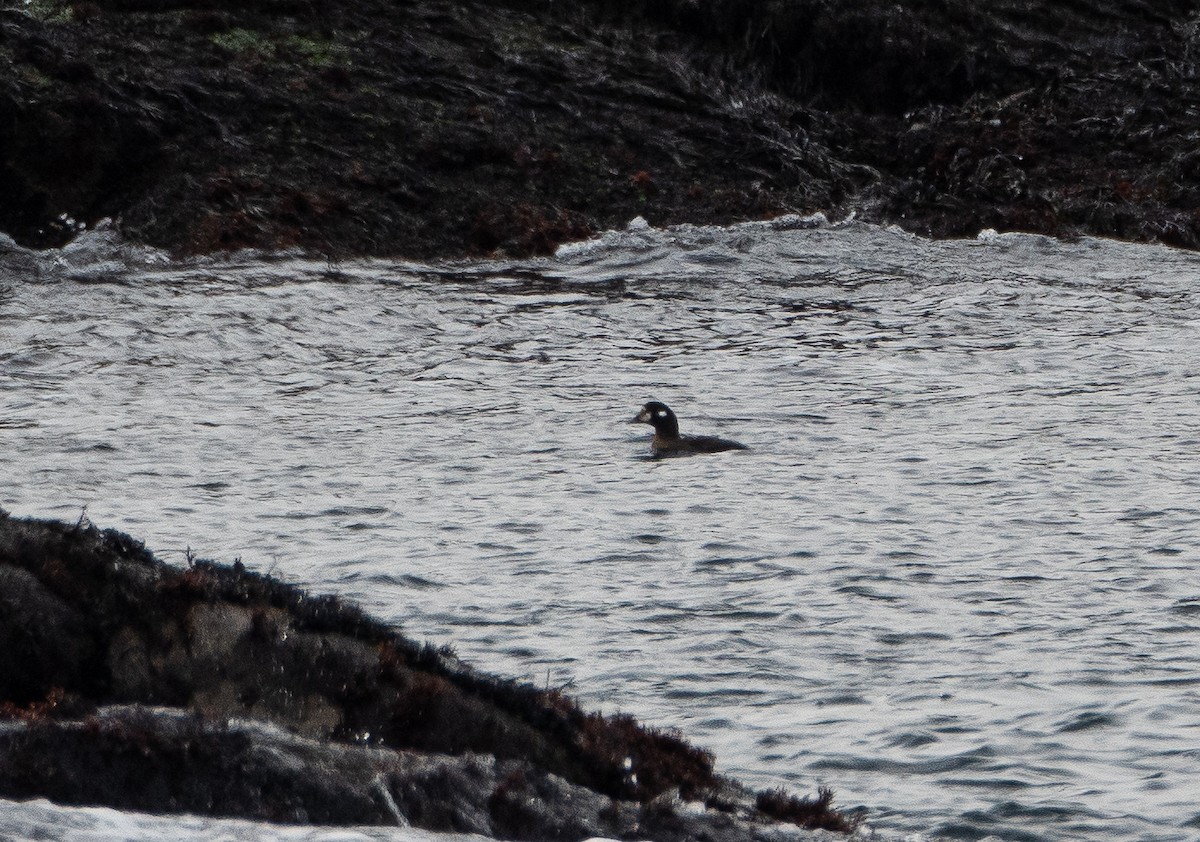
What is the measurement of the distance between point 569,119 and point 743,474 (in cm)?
1375

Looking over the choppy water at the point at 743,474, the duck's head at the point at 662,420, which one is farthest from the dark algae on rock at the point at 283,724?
the duck's head at the point at 662,420

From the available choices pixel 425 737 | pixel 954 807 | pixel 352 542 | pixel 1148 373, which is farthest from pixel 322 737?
pixel 1148 373

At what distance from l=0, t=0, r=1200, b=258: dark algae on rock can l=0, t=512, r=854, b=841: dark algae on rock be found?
17.1 m

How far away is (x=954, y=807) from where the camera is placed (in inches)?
307

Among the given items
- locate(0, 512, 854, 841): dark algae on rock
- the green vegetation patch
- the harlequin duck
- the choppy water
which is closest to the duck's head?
the harlequin duck

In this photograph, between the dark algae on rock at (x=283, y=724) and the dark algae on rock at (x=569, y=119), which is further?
the dark algae on rock at (x=569, y=119)

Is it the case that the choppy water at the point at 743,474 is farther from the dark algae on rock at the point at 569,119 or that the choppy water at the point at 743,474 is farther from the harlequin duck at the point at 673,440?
the dark algae on rock at the point at 569,119

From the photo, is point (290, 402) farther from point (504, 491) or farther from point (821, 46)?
point (821, 46)

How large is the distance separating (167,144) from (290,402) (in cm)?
890

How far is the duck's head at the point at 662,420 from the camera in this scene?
614 inches

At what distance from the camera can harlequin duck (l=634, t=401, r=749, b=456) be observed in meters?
15.4

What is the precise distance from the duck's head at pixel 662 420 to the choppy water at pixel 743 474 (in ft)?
1.11

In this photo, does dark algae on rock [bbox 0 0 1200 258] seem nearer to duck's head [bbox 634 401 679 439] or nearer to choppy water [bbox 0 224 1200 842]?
choppy water [bbox 0 224 1200 842]

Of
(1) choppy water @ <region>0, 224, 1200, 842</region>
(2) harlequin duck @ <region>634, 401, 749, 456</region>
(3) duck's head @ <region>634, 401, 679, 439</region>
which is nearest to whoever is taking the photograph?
(1) choppy water @ <region>0, 224, 1200, 842</region>
